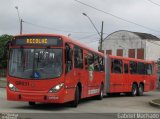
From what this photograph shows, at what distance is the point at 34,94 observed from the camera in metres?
18.1

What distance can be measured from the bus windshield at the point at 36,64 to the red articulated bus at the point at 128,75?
1017 cm

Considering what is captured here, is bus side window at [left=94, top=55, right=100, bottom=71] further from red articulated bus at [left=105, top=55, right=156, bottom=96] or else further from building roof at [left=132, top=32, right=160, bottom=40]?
building roof at [left=132, top=32, right=160, bottom=40]

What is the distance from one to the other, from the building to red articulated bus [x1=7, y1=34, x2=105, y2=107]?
66571 mm

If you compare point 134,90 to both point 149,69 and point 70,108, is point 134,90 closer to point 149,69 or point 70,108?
point 149,69

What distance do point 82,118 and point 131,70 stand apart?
17348mm

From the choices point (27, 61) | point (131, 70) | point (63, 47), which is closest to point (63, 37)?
point (63, 47)

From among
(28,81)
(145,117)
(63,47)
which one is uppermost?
(63,47)

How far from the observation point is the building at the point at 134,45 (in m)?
85.2

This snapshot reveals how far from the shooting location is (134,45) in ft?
285

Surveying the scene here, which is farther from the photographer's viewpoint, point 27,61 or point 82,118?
point 27,61

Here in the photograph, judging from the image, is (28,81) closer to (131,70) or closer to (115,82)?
(115,82)

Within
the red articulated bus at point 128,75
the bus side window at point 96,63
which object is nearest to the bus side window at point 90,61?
the bus side window at point 96,63

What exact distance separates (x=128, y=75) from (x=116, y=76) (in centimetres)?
197

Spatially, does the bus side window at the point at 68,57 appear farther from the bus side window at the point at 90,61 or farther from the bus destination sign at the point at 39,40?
the bus side window at the point at 90,61
